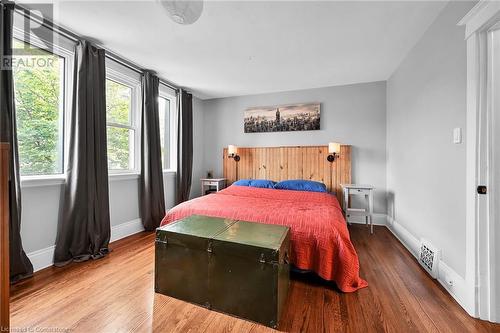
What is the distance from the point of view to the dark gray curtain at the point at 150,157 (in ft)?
10.1

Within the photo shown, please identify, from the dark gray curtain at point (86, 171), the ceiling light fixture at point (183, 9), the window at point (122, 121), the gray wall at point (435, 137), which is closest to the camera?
the ceiling light fixture at point (183, 9)

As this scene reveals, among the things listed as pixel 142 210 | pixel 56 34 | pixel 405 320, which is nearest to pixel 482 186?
pixel 405 320

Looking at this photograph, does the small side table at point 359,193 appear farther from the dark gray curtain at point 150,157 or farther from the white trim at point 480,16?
the dark gray curtain at point 150,157

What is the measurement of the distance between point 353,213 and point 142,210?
3.30 metres

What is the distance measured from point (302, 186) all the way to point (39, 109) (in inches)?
133

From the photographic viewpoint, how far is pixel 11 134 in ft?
5.67

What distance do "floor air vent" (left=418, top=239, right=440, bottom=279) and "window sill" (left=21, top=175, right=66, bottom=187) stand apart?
368 centimetres

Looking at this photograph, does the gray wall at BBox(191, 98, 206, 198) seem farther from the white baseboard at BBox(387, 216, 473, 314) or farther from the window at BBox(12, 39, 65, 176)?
the white baseboard at BBox(387, 216, 473, 314)

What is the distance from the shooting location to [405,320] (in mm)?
1401

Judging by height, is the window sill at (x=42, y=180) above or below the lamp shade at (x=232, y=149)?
below

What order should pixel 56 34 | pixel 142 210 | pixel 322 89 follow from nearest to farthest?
1. pixel 56 34
2. pixel 142 210
3. pixel 322 89

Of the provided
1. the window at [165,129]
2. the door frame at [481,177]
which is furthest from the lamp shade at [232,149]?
the door frame at [481,177]

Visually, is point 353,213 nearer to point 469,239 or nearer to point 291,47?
point 469,239

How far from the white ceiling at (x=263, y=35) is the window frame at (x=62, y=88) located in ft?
0.70
